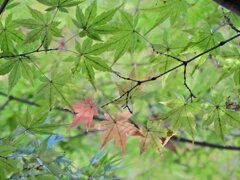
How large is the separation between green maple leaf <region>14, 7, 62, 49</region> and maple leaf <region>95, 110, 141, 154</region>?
0.33 m

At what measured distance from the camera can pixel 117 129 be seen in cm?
81

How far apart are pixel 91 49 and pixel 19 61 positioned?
0.26 metres

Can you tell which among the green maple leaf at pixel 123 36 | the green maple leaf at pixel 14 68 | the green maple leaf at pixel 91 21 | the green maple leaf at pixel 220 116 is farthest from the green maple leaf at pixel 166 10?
the green maple leaf at pixel 14 68

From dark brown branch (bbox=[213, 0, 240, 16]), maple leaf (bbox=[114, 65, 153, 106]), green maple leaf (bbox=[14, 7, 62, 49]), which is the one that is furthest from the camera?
maple leaf (bbox=[114, 65, 153, 106])

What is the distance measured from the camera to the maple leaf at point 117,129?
793mm

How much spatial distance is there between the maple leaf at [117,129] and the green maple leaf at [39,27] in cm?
33

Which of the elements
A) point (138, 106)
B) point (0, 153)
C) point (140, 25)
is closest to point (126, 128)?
point (0, 153)

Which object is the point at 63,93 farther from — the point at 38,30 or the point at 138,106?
the point at 138,106

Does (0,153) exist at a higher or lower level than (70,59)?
lower

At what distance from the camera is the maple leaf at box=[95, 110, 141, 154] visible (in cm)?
79

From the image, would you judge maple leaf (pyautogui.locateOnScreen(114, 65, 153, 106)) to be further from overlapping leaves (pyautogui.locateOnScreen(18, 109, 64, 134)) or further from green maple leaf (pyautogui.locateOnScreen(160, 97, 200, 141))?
overlapping leaves (pyautogui.locateOnScreen(18, 109, 64, 134))

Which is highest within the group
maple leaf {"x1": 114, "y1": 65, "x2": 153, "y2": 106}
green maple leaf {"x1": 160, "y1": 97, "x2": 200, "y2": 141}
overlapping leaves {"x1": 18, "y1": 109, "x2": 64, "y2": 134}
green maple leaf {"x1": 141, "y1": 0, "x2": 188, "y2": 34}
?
green maple leaf {"x1": 141, "y1": 0, "x2": 188, "y2": 34}

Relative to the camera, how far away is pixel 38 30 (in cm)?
73

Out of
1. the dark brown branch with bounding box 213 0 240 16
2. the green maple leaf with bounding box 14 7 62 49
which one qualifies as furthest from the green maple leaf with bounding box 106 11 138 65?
the dark brown branch with bounding box 213 0 240 16
